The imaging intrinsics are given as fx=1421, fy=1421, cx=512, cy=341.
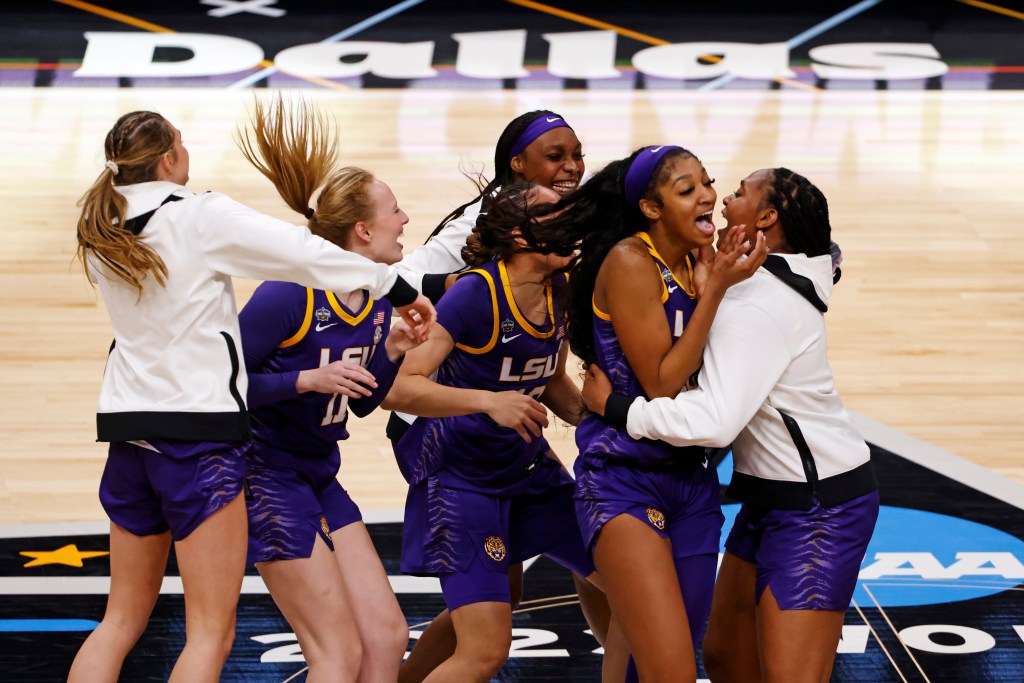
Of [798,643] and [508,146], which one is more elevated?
[508,146]

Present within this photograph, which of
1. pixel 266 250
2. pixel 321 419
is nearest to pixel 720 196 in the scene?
pixel 321 419

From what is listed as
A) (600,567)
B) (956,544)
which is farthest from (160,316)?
(956,544)

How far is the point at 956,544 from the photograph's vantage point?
4992 millimetres

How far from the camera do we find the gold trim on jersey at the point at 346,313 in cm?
346

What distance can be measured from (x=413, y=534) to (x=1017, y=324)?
4744mm

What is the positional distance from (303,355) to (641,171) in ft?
→ 3.05

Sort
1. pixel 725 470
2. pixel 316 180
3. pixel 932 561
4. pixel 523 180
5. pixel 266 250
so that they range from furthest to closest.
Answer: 1. pixel 725 470
2. pixel 932 561
3. pixel 523 180
4. pixel 316 180
5. pixel 266 250

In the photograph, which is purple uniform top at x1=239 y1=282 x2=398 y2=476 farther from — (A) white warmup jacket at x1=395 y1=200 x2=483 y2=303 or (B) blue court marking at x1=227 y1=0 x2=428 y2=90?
(B) blue court marking at x1=227 y1=0 x2=428 y2=90

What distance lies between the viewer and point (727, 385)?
314 centimetres

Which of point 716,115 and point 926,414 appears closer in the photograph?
point 926,414

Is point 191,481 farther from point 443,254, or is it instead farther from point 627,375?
point 443,254

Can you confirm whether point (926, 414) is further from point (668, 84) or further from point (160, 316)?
point (668, 84)

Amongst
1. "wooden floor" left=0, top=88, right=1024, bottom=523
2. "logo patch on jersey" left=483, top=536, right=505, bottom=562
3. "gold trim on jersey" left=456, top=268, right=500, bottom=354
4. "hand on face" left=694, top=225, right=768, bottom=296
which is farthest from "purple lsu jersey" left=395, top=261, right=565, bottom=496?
"wooden floor" left=0, top=88, right=1024, bottom=523

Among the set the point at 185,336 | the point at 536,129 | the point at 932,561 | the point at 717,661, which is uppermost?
the point at 536,129
